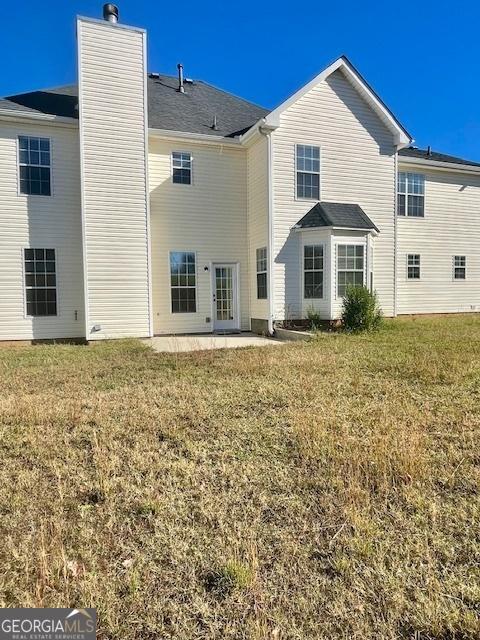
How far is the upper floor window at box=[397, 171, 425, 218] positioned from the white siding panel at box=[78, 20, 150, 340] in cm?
961

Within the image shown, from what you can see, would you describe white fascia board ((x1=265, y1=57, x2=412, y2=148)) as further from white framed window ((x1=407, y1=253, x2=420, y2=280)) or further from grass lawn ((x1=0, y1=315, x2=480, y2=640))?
grass lawn ((x1=0, y1=315, x2=480, y2=640))

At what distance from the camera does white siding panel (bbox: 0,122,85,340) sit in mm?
11680

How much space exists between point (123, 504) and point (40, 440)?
164cm

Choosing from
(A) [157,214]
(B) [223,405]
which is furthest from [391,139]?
(B) [223,405]

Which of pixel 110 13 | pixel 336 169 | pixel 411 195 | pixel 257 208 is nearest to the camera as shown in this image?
pixel 110 13

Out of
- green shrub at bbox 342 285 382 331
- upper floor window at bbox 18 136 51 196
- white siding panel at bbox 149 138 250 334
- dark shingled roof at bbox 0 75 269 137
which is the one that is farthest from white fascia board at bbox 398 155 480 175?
upper floor window at bbox 18 136 51 196

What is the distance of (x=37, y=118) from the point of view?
11.6 meters

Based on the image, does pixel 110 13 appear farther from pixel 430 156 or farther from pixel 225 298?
pixel 430 156

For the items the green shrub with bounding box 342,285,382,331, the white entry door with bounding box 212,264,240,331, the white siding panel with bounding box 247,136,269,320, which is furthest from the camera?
the white entry door with bounding box 212,264,240,331

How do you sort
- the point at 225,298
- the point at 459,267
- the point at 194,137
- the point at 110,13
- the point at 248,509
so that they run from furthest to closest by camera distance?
1. the point at 459,267
2. the point at 225,298
3. the point at 194,137
4. the point at 110,13
5. the point at 248,509

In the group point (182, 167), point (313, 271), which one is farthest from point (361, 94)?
point (182, 167)

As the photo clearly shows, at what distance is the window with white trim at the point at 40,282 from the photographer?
12.0 meters

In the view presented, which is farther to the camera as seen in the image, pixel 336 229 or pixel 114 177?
pixel 336 229

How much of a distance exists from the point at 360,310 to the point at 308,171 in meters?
4.80
